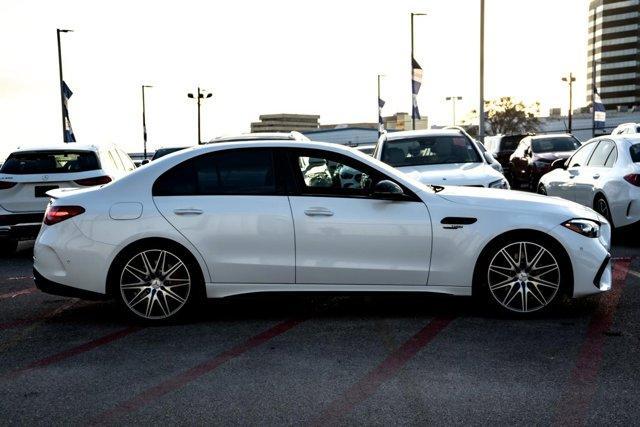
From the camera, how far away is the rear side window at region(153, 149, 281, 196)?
6.48m

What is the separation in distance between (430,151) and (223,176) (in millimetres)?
6894

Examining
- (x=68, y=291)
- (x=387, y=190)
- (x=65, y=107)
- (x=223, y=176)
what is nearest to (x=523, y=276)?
(x=387, y=190)

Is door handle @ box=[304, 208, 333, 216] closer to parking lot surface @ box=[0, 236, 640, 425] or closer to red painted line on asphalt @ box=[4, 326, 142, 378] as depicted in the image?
parking lot surface @ box=[0, 236, 640, 425]

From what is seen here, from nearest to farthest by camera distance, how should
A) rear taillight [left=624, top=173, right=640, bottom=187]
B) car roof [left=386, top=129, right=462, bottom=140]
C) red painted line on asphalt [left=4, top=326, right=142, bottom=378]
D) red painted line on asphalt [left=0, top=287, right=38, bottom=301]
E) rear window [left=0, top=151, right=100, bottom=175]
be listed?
Answer: red painted line on asphalt [left=4, top=326, right=142, bottom=378] < red painted line on asphalt [left=0, top=287, right=38, bottom=301] < rear taillight [left=624, top=173, right=640, bottom=187] < rear window [left=0, top=151, right=100, bottom=175] < car roof [left=386, top=129, right=462, bottom=140]

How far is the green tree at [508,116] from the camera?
391 feet

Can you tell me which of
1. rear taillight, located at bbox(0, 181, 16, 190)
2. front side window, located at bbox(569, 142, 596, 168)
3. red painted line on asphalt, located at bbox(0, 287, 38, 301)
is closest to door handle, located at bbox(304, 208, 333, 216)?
red painted line on asphalt, located at bbox(0, 287, 38, 301)

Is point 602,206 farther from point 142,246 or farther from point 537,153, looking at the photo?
point 537,153

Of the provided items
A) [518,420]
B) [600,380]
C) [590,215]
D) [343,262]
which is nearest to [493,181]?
[590,215]

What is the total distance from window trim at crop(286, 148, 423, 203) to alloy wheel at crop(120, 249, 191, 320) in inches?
45.1

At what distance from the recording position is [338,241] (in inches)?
249

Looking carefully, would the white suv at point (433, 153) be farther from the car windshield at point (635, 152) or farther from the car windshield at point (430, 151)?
the car windshield at point (635, 152)

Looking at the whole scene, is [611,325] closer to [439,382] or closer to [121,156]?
[439,382]

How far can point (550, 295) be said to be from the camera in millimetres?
6402

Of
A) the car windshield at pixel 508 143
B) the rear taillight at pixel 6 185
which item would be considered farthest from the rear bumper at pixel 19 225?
the car windshield at pixel 508 143
